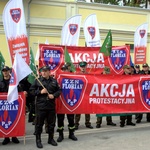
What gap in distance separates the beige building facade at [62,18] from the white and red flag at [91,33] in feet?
18.4

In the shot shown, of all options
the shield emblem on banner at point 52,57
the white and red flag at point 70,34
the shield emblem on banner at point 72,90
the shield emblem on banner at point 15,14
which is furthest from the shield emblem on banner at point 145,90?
the white and red flag at point 70,34

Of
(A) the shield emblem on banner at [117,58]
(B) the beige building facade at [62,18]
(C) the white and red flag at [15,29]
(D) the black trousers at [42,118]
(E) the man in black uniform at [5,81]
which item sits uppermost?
(B) the beige building facade at [62,18]

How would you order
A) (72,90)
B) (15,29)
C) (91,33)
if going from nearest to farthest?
(72,90)
(15,29)
(91,33)

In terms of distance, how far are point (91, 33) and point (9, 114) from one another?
7.23 metres

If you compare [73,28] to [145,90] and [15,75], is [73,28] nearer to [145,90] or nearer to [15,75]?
[145,90]

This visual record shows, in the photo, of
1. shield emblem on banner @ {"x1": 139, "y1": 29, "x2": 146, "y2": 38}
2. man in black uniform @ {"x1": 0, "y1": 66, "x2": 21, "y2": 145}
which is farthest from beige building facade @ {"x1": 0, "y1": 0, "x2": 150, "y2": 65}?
man in black uniform @ {"x1": 0, "y1": 66, "x2": 21, "y2": 145}

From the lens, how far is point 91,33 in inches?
517

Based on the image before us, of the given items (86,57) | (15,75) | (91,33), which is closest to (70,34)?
(91,33)

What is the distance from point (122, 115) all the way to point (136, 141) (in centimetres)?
133

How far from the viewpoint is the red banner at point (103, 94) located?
7488 mm

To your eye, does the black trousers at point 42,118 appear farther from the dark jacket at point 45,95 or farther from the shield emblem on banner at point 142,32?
the shield emblem on banner at point 142,32

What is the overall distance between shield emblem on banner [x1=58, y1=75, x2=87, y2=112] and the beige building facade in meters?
10.7

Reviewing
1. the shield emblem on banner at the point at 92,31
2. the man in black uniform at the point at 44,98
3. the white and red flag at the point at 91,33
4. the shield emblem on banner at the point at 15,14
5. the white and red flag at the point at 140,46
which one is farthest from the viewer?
the shield emblem on banner at the point at 92,31

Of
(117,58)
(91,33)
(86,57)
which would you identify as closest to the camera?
(86,57)
